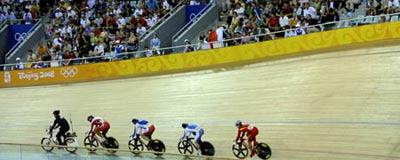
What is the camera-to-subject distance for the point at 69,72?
2055 centimetres

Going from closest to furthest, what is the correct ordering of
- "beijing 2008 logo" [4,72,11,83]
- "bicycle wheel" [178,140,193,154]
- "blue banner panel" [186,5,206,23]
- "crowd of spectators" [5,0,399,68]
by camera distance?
"bicycle wheel" [178,140,193,154], "crowd of spectators" [5,0,399,68], "blue banner panel" [186,5,206,23], "beijing 2008 logo" [4,72,11,83]

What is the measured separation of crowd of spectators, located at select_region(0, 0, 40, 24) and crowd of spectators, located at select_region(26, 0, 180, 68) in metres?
1.43

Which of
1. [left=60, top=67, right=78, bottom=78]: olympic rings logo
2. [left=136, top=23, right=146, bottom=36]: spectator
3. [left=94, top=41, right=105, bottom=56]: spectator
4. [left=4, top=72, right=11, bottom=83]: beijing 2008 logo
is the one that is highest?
[left=136, top=23, right=146, bottom=36]: spectator

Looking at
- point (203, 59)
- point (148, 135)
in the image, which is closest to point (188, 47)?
point (203, 59)

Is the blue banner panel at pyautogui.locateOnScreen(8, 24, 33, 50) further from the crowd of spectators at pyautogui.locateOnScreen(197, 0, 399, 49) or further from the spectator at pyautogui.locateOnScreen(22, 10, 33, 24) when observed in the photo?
the crowd of spectators at pyautogui.locateOnScreen(197, 0, 399, 49)

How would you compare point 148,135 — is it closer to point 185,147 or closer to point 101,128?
point 185,147

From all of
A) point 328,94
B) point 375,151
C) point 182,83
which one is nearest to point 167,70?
point 182,83

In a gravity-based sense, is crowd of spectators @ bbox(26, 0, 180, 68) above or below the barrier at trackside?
above

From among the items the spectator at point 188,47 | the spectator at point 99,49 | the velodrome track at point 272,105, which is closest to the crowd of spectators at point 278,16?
the spectator at point 188,47

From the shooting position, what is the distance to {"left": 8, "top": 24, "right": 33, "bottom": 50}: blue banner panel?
24328 mm

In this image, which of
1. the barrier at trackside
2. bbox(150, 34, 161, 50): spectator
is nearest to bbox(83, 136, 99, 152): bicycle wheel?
the barrier at trackside

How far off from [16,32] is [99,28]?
475 cm

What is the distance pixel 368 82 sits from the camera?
12.7 m

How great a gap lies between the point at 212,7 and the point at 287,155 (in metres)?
9.12
